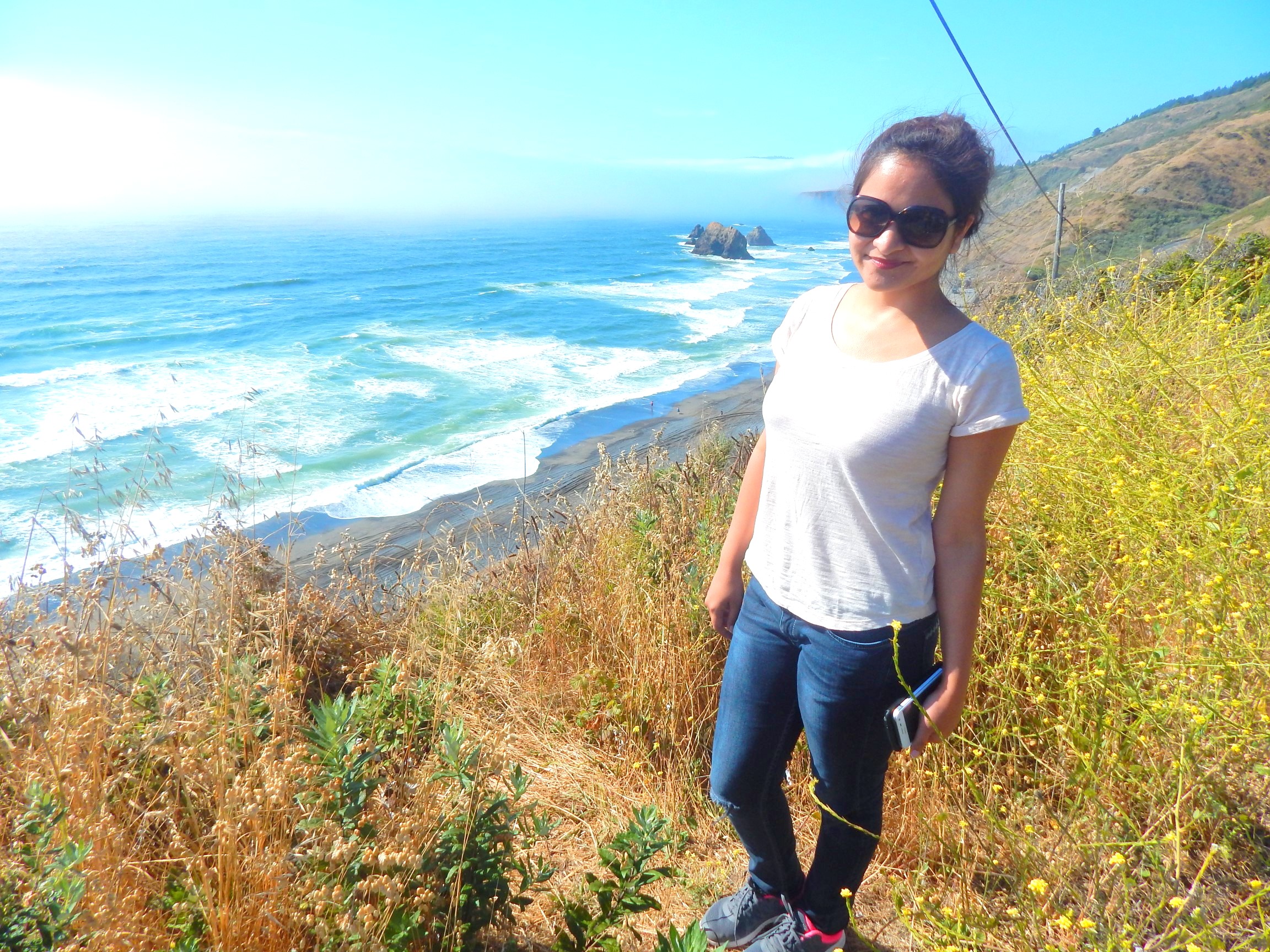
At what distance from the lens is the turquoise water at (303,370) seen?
12062mm

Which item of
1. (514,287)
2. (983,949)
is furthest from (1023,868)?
(514,287)

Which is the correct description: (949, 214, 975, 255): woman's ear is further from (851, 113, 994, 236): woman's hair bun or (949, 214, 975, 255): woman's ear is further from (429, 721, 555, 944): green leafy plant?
(429, 721, 555, 944): green leafy plant

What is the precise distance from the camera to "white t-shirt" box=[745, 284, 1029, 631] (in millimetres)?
1498

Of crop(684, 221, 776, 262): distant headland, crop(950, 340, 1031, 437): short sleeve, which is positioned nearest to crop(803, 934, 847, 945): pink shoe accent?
crop(950, 340, 1031, 437): short sleeve

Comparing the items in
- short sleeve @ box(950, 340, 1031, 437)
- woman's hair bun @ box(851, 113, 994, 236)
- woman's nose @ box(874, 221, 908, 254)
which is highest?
woman's hair bun @ box(851, 113, 994, 236)

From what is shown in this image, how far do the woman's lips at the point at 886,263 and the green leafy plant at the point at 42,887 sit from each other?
71.8 inches

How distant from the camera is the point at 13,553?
34.9 ft

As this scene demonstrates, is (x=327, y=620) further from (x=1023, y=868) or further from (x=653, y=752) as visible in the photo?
(x=1023, y=868)

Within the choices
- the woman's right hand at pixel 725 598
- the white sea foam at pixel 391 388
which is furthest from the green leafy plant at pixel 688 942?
the white sea foam at pixel 391 388

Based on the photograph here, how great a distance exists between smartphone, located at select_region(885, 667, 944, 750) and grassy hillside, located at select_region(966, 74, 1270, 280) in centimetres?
104

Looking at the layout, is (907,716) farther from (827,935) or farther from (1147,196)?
(1147,196)

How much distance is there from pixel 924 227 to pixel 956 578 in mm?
728

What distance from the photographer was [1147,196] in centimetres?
2772

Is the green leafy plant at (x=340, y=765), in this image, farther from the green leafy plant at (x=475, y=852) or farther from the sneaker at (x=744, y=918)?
the sneaker at (x=744, y=918)
